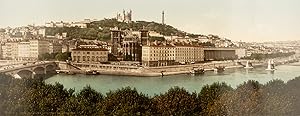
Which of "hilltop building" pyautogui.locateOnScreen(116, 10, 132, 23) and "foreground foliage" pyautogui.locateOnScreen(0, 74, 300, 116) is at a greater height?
"hilltop building" pyautogui.locateOnScreen(116, 10, 132, 23)

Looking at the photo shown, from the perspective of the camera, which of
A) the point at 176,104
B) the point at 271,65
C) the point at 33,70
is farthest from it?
the point at 271,65

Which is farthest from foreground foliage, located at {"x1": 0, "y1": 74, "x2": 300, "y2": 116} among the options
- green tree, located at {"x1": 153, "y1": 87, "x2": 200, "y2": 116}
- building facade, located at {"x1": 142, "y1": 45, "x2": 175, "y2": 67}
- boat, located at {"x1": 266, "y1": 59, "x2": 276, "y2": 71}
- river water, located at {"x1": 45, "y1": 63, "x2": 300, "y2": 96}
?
boat, located at {"x1": 266, "y1": 59, "x2": 276, "y2": 71}

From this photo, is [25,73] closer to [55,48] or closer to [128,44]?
[55,48]

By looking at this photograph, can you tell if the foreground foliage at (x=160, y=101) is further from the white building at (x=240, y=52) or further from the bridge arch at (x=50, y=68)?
the white building at (x=240, y=52)

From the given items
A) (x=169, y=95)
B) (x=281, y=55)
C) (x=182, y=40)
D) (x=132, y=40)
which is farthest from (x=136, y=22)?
(x=281, y=55)

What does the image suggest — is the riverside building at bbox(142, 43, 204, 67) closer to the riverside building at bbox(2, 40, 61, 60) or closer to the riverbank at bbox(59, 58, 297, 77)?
the riverbank at bbox(59, 58, 297, 77)

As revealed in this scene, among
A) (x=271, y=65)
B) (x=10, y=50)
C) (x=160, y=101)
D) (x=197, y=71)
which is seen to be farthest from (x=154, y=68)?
(x=10, y=50)
